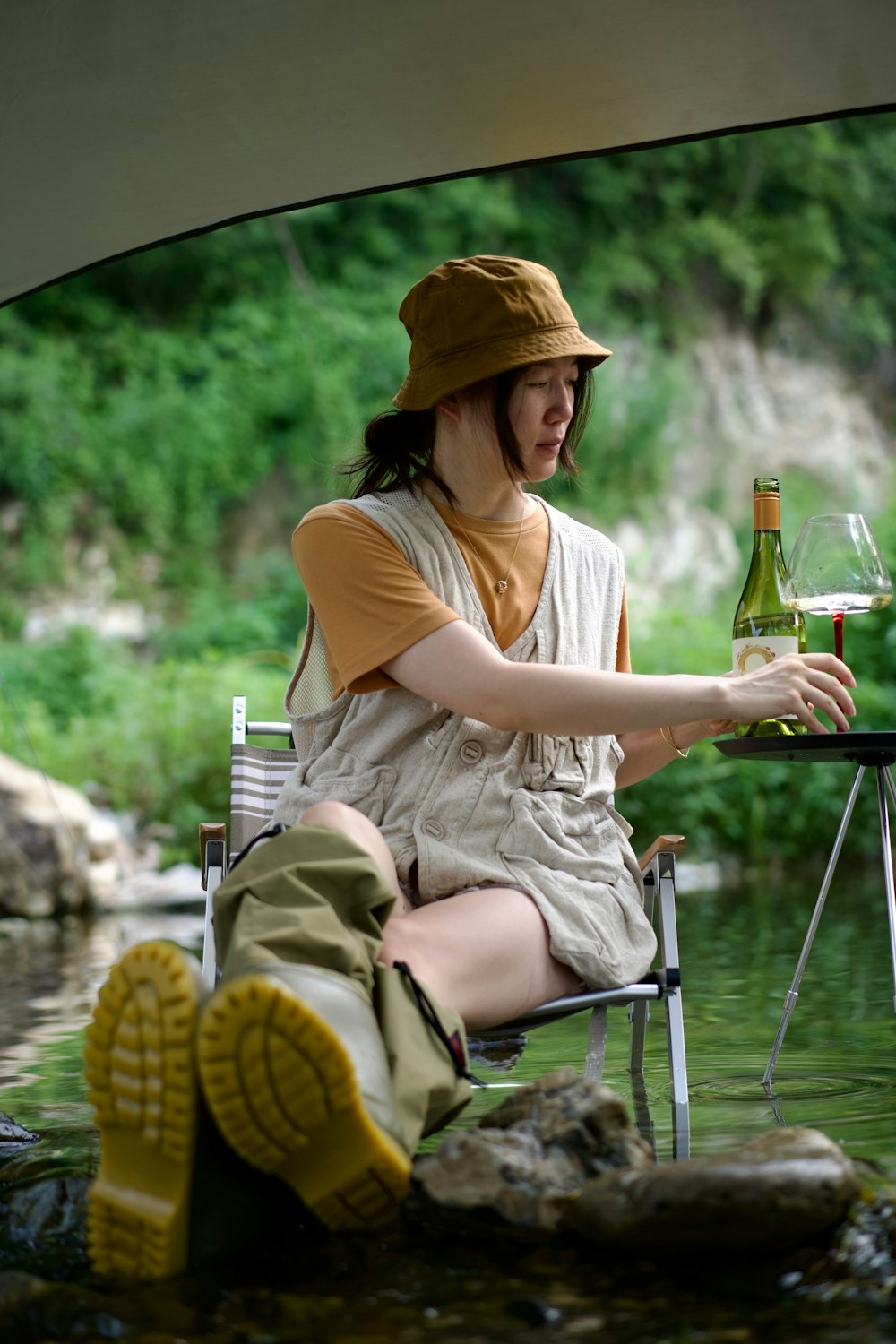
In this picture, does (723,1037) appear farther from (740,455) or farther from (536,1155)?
(740,455)

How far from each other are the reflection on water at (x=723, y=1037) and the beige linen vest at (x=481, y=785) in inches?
14.0

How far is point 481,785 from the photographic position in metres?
2.13

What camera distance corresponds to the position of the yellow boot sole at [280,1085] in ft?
4.68

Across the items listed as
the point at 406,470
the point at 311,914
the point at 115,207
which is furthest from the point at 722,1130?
the point at 115,207

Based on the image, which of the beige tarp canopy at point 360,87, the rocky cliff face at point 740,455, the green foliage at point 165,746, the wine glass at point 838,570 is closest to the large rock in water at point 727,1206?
the wine glass at point 838,570

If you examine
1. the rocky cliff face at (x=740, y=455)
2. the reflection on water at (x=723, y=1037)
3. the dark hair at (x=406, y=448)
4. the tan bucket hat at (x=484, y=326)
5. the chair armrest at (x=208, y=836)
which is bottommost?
the reflection on water at (x=723, y=1037)

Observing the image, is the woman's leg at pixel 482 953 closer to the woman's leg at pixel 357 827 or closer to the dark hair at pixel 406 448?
the woman's leg at pixel 357 827

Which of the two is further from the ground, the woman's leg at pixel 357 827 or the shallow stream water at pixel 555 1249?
the woman's leg at pixel 357 827

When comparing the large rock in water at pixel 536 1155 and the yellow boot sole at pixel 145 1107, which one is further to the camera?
the large rock in water at pixel 536 1155

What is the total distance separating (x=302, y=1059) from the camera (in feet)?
4.70

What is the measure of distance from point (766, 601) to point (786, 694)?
1.72 feet

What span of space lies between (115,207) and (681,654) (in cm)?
627

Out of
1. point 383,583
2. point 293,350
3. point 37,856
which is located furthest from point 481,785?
point 293,350

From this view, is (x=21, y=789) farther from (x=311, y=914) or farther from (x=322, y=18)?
(x=311, y=914)
